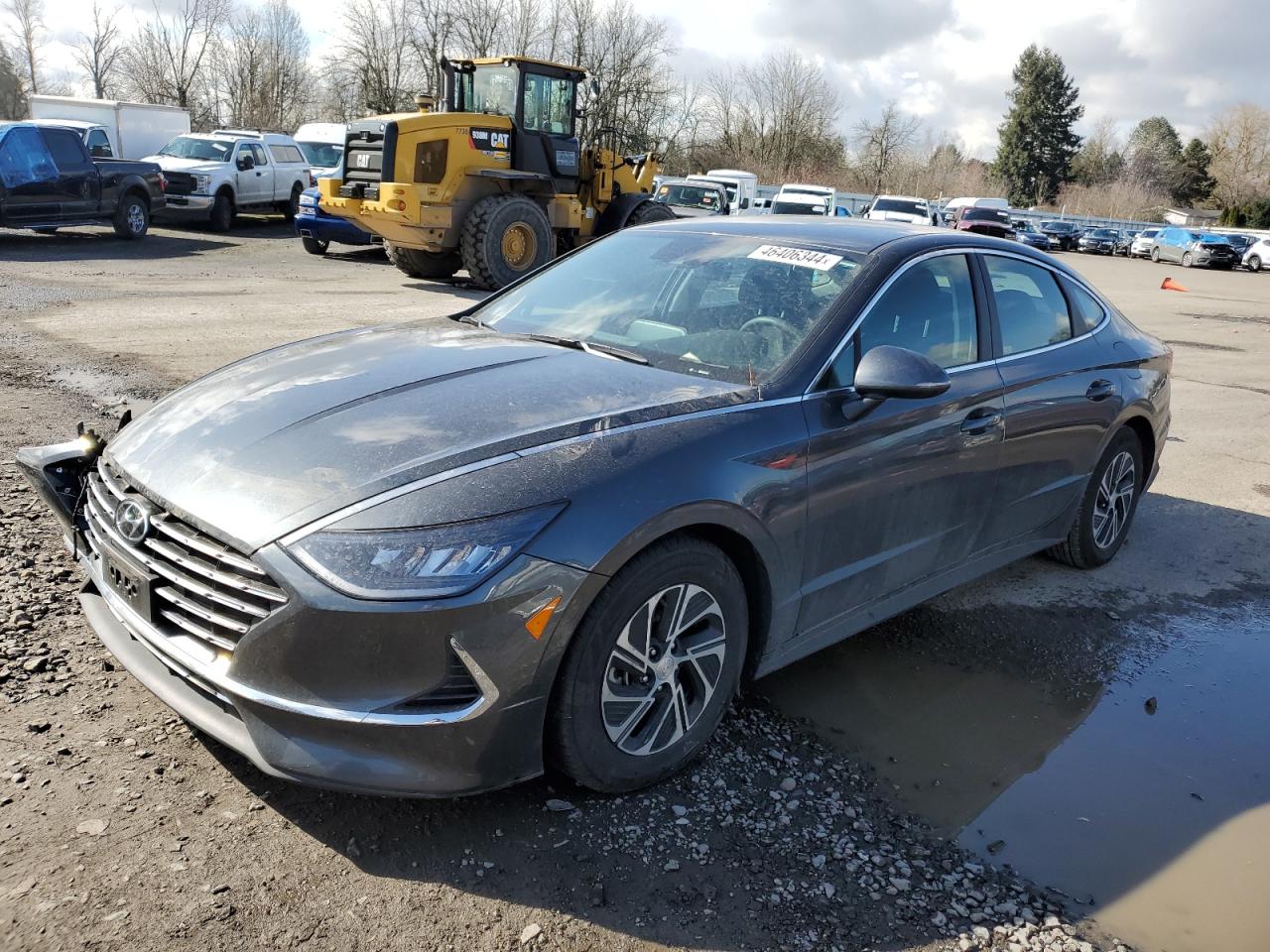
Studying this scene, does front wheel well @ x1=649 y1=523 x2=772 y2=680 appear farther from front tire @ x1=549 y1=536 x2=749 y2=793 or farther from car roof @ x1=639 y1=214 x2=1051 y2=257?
car roof @ x1=639 y1=214 x2=1051 y2=257

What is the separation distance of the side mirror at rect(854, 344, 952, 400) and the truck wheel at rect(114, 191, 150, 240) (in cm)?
1817

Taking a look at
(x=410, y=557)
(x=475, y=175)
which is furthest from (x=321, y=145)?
(x=410, y=557)

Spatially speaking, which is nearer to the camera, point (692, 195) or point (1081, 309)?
point (1081, 309)

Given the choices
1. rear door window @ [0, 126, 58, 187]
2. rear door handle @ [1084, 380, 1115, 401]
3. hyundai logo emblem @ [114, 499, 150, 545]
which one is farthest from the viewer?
rear door window @ [0, 126, 58, 187]

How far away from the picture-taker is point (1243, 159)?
8269cm

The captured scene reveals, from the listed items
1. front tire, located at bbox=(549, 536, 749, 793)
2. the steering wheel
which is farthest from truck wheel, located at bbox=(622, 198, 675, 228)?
front tire, located at bbox=(549, 536, 749, 793)

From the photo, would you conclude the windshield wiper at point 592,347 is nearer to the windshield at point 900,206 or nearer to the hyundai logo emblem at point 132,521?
the hyundai logo emblem at point 132,521

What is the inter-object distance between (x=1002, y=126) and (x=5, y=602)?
85531 mm

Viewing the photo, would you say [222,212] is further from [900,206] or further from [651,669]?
[651,669]

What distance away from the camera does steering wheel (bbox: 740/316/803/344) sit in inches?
136

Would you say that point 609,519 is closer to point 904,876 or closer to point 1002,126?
point 904,876

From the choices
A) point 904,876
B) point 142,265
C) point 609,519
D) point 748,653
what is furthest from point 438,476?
point 142,265

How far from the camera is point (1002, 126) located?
7844 cm

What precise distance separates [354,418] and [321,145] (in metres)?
26.1
